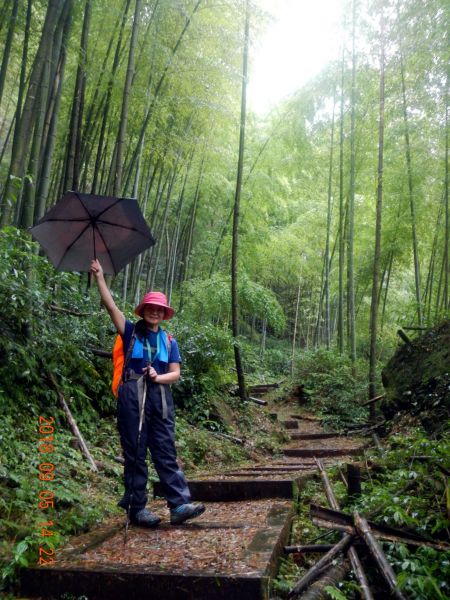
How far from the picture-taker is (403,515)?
2.52 meters

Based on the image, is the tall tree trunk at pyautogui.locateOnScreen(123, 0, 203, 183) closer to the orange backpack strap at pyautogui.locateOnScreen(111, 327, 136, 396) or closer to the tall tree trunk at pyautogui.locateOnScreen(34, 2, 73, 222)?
the tall tree trunk at pyautogui.locateOnScreen(34, 2, 73, 222)

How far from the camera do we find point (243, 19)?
743cm

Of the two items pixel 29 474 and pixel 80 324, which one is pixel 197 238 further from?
pixel 29 474

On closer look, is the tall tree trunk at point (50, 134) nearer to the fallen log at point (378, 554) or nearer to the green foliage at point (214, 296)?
the fallen log at point (378, 554)

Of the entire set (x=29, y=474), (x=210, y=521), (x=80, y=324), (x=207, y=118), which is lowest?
(x=210, y=521)

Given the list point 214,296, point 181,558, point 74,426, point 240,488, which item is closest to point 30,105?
point 74,426

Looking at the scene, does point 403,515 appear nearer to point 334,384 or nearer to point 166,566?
point 166,566

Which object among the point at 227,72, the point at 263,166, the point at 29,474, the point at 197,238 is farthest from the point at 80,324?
the point at 197,238

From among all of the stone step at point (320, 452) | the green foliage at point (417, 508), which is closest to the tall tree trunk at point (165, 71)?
the stone step at point (320, 452)

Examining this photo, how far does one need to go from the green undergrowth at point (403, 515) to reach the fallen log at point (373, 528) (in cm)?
4

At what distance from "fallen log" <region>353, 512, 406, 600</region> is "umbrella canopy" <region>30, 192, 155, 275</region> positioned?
211 cm

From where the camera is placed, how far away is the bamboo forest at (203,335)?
2268mm

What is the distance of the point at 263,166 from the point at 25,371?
30.9 feet

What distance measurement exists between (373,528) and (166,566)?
103 centimetres
